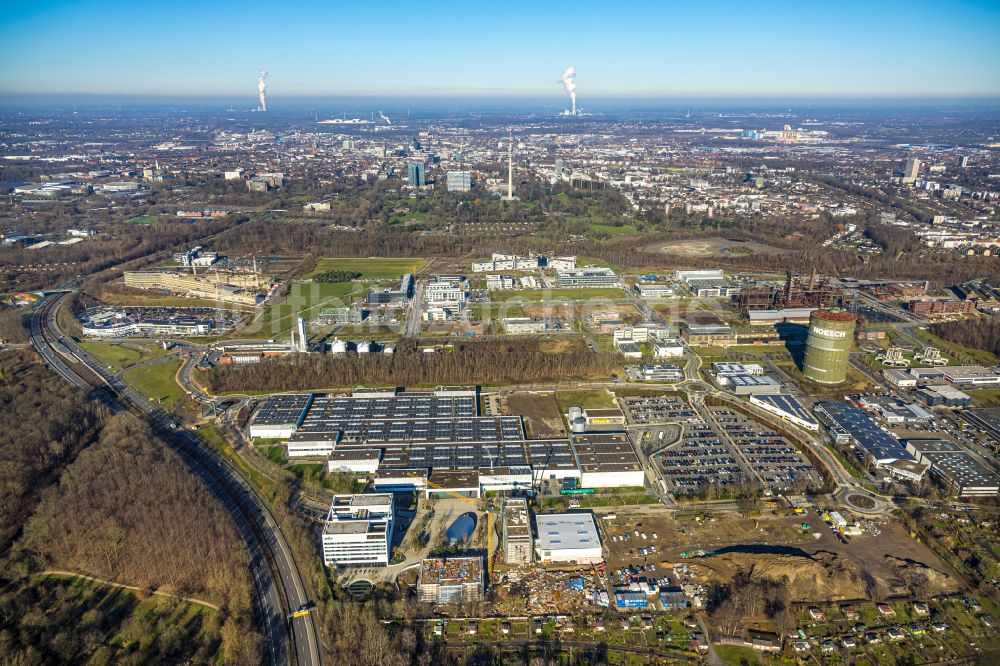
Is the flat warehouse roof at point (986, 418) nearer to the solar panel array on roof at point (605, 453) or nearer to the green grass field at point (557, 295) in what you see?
the solar panel array on roof at point (605, 453)

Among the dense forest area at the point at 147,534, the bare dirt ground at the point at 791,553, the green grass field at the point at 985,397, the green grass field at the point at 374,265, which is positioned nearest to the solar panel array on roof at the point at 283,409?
the dense forest area at the point at 147,534

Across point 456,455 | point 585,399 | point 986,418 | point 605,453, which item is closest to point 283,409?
point 456,455

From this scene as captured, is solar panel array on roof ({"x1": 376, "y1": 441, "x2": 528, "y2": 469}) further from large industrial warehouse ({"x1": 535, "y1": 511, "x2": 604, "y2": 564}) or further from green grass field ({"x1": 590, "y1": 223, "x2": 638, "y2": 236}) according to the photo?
green grass field ({"x1": 590, "y1": 223, "x2": 638, "y2": 236})

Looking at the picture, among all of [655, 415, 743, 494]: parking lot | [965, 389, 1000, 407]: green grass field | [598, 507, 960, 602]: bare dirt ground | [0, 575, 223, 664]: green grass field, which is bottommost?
[0, 575, 223, 664]: green grass field

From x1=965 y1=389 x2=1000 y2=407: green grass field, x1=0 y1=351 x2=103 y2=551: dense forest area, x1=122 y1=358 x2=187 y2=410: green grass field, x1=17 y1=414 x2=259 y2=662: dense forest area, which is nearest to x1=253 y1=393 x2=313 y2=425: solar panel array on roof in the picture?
x1=17 y1=414 x2=259 y2=662: dense forest area

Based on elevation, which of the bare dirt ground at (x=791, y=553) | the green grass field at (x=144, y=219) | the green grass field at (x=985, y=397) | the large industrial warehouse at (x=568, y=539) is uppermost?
the green grass field at (x=144, y=219)

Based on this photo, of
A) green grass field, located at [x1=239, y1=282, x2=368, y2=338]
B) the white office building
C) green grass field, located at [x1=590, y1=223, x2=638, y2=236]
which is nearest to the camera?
the white office building
